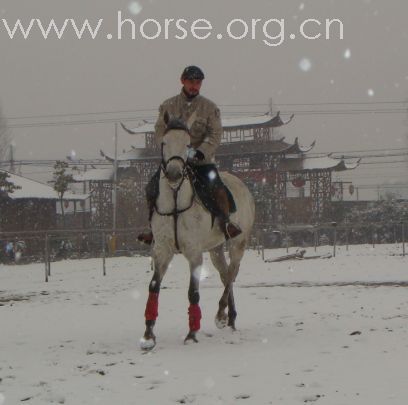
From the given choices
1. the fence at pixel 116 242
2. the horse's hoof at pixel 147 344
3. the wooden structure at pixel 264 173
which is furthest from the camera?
the wooden structure at pixel 264 173

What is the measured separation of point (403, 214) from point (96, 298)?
112ft

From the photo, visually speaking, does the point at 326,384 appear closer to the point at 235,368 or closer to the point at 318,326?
the point at 235,368

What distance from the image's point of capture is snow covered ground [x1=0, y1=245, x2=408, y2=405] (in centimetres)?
439

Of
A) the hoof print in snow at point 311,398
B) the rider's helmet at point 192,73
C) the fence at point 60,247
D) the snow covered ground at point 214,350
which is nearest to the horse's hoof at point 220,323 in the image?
the snow covered ground at point 214,350

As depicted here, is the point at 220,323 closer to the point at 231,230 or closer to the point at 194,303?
the point at 194,303

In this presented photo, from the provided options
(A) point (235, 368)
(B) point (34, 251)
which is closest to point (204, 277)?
(A) point (235, 368)

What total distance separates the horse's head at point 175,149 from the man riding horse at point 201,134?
0.30 metres

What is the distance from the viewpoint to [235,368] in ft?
16.8

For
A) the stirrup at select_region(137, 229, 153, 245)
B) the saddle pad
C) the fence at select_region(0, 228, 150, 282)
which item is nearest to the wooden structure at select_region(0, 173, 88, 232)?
the fence at select_region(0, 228, 150, 282)

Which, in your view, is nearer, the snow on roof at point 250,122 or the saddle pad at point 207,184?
the saddle pad at point 207,184

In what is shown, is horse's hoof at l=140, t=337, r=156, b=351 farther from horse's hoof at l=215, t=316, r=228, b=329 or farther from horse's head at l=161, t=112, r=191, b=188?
horse's head at l=161, t=112, r=191, b=188

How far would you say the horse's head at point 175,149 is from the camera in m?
6.09

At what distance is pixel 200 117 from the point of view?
6996mm

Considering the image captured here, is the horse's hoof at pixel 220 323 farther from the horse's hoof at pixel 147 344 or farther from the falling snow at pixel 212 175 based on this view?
the falling snow at pixel 212 175
